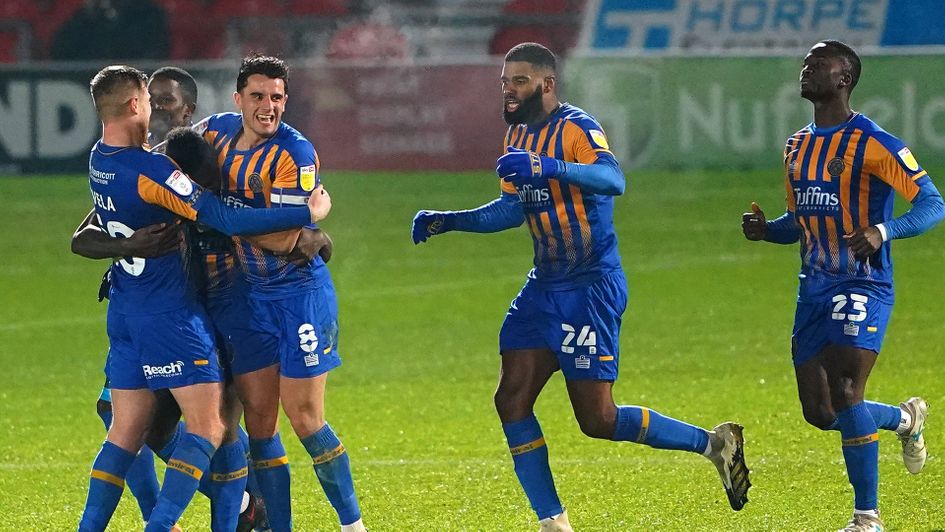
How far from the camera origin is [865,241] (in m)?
6.28

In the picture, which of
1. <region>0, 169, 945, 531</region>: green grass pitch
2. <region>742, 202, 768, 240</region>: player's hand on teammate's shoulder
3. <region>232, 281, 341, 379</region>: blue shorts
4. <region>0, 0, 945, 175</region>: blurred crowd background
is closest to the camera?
<region>232, 281, 341, 379</region>: blue shorts

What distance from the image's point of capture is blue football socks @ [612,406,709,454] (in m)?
6.68

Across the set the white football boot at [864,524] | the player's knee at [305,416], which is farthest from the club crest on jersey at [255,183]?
the white football boot at [864,524]

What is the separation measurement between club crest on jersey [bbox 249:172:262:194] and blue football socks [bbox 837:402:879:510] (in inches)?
107

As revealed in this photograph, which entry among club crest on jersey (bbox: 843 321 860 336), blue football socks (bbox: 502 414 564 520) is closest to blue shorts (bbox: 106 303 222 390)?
blue football socks (bbox: 502 414 564 520)

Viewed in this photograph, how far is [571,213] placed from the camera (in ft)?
21.9

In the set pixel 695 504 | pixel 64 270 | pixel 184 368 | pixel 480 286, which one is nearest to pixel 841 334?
pixel 695 504

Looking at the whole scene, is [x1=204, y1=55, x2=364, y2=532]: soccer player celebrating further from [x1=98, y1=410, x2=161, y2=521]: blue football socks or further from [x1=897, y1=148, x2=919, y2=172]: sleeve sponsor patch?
[x1=897, y1=148, x2=919, y2=172]: sleeve sponsor patch

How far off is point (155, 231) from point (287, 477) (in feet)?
4.05

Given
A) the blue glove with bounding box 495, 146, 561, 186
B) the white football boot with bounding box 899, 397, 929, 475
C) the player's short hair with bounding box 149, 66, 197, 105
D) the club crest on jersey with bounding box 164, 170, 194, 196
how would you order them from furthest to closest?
the white football boot with bounding box 899, 397, 929, 475 → the player's short hair with bounding box 149, 66, 197, 105 → the blue glove with bounding box 495, 146, 561, 186 → the club crest on jersey with bounding box 164, 170, 194, 196

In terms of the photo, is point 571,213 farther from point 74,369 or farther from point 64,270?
point 64,270

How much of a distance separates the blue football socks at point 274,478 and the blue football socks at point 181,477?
0.44 meters

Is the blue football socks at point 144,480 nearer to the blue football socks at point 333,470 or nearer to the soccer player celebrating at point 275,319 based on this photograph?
the soccer player celebrating at point 275,319

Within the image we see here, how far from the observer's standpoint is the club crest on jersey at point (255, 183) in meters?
6.31
